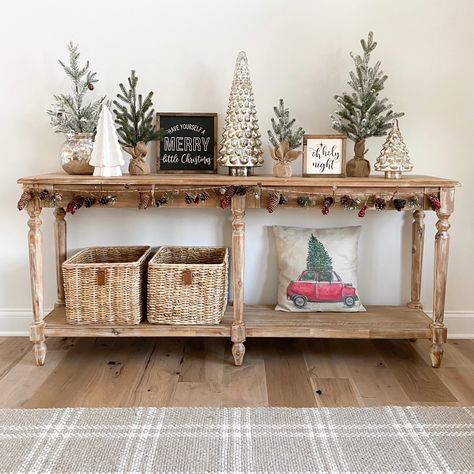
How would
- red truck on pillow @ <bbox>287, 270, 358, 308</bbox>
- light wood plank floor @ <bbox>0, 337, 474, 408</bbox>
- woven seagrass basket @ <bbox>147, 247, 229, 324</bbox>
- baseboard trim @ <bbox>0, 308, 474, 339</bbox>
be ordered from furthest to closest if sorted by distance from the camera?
baseboard trim @ <bbox>0, 308, 474, 339</bbox> → red truck on pillow @ <bbox>287, 270, 358, 308</bbox> → woven seagrass basket @ <bbox>147, 247, 229, 324</bbox> → light wood plank floor @ <bbox>0, 337, 474, 408</bbox>

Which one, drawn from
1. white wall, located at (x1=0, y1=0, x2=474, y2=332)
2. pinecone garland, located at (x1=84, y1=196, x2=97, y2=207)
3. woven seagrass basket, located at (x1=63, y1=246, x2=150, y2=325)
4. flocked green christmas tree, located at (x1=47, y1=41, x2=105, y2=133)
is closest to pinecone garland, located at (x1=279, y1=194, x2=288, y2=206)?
white wall, located at (x1=0, y1=0, x2=474, y2=332)

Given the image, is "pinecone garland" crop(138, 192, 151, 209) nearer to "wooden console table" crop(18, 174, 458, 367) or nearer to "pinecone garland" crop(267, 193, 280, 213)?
"wooden console table" crop(18, 174, 458, 367)

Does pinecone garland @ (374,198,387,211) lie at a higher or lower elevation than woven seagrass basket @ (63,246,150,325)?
higher

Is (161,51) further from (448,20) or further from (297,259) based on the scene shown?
(448,20)

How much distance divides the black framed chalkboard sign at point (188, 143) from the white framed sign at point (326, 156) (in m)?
0.49

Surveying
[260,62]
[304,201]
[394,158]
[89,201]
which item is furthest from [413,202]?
[89,201]

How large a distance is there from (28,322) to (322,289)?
1502mm

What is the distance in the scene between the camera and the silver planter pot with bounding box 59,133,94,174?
2.60 metres

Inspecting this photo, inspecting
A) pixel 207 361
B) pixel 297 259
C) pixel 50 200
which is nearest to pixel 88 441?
pixel 207 361

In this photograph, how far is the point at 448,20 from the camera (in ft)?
9.04

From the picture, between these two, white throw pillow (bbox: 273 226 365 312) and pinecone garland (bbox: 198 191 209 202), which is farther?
white throw pillow (bbox: 273 226 365 312)

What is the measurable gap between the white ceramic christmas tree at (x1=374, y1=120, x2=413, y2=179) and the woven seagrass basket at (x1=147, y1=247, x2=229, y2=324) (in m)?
0.84

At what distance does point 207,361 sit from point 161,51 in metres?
1.48

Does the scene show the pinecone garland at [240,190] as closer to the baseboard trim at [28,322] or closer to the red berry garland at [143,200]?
the red berry garland at [143,200]
